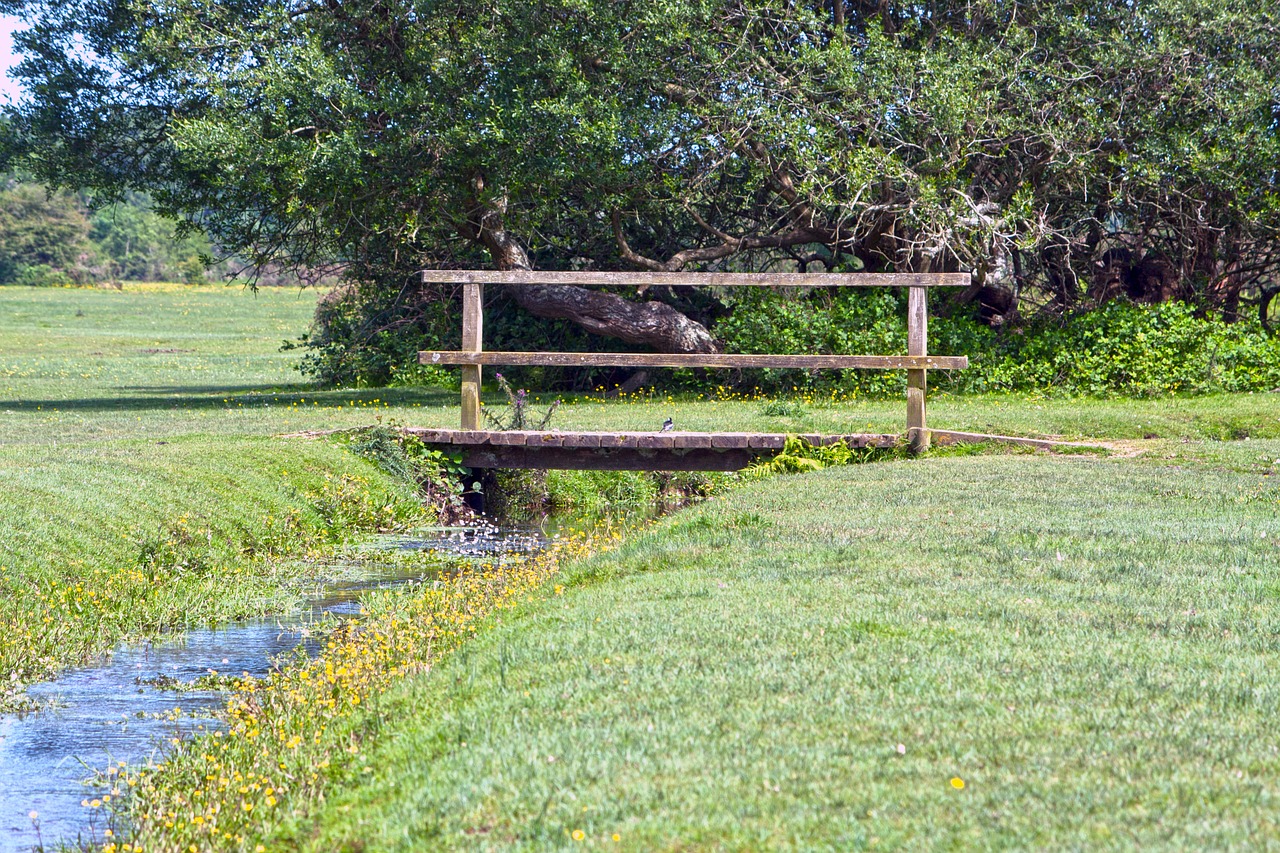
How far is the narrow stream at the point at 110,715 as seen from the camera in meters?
5.25

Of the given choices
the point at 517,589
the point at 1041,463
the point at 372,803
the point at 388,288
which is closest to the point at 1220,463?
the point at 1041,463

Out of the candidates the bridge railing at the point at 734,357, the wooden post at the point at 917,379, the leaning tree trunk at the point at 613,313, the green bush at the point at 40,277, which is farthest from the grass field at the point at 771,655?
the green bush at the point at 40,277

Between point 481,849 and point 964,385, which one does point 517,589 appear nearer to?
point 481,849

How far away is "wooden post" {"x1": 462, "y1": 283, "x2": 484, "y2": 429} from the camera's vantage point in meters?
13.5

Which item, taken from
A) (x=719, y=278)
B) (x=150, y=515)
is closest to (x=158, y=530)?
(x=150, y=515)

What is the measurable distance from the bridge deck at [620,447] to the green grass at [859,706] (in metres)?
5.27

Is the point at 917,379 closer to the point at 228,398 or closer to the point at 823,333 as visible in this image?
the point at 823,333

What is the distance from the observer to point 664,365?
13.2 m

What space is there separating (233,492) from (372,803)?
7.62m

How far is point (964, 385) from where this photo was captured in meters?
21.7

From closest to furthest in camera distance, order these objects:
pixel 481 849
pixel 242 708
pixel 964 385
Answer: pixel 481 849 → pixel 242 708 → pixel 964 385

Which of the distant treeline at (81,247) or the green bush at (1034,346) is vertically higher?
the distant treeline at (81,247)

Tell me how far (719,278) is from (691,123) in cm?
716

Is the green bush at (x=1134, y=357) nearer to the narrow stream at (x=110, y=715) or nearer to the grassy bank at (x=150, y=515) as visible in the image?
the grassy bank at (x=150, y=515)
